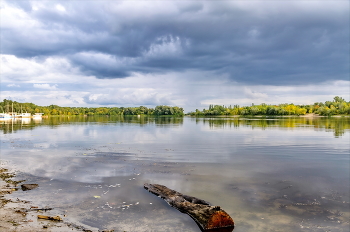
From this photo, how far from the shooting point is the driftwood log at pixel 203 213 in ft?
36.7

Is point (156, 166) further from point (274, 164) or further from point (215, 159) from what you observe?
point (274, 164)

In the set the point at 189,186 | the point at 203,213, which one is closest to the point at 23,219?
the point at 203,213

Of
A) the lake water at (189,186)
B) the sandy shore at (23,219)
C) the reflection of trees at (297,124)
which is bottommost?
the lake water at (189,186)

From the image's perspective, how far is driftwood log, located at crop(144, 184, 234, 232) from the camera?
36.7 feet

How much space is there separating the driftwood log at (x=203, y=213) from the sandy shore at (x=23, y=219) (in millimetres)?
4783

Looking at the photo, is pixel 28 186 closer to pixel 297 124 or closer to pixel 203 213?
pixel 203 213

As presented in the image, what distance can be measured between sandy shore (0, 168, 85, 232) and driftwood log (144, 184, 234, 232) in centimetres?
478

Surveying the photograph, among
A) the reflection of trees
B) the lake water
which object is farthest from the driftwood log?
the reflection of trees

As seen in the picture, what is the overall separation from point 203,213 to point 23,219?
7.89 metres

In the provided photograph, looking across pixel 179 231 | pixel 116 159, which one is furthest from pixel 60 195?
pixel 116 159

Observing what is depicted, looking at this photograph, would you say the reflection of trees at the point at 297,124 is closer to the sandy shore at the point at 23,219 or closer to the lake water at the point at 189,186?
the lake water at the point at 189,186

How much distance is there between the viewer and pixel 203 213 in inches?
456

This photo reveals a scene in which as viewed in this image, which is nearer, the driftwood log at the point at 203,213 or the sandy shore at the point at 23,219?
the sandy shore at the point at 23,219

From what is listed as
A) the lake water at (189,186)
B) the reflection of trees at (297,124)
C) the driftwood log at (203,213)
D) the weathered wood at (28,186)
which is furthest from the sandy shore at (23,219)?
the reflection of trees at (297,124)
